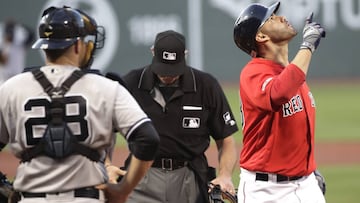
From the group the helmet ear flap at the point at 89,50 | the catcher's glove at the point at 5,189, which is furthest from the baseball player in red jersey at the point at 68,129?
the catcher's glove at the point at 5,189

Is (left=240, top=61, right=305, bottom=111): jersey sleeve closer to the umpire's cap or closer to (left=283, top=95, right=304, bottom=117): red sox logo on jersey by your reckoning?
(left=283, top=95, right=304, bottom=117): red sox logo on jersey

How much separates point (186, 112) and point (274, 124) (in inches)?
33.6

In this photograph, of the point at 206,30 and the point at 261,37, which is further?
the point at 206,30

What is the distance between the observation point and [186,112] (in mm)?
5758

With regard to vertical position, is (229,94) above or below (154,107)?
below

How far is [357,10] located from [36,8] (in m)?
8.66

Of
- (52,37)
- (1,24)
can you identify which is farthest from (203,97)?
(1,24)

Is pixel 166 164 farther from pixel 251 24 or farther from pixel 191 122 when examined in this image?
pixel 251 24

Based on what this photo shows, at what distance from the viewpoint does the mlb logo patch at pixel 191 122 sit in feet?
18.8

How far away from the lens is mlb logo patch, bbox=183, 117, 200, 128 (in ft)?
Result: 18.8

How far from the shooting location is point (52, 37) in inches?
161

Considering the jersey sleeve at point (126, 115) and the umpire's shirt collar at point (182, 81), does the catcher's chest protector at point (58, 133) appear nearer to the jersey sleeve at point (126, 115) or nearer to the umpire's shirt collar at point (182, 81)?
the jersey sleeve at point (126, 115)

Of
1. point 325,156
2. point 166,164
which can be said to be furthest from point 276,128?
point 325,156

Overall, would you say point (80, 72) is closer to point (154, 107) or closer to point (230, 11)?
point (154, 107)
